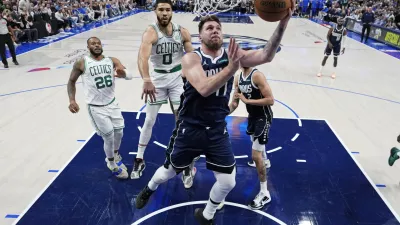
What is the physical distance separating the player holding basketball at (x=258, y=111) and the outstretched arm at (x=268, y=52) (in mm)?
1286

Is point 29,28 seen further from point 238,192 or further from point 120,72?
point 238,192

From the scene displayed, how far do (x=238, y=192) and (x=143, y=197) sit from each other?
1320 millimetres

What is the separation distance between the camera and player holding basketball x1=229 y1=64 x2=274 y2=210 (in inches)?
156

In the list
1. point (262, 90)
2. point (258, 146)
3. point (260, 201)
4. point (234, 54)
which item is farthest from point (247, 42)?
point (234, 54)

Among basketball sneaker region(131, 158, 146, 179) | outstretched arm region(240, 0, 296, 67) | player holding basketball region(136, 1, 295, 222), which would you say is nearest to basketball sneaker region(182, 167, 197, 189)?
basketball sneaker region(131, 158, 146, 179)

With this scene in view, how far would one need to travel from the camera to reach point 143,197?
381 cm

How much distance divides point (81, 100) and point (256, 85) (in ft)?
17.0

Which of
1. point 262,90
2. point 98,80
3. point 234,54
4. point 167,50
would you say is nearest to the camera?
point 234,54

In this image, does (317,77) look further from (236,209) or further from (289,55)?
(236,209)

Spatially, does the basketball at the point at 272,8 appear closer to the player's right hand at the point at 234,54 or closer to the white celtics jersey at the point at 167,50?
the player's right hand at the point at 234,54

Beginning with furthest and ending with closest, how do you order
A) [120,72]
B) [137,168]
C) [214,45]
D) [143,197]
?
[137,168]
[120,72]
[143,197]
[214,45]

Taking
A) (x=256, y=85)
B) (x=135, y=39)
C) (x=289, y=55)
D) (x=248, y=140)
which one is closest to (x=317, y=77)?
(x=289, y=55)

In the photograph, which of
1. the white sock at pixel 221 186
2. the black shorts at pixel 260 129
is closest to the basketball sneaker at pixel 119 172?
the white sock at pixel 221 186

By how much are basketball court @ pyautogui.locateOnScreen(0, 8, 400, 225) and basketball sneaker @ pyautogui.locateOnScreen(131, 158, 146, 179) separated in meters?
0.09
